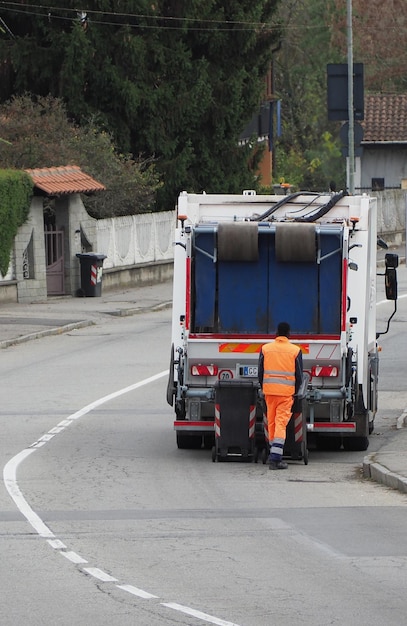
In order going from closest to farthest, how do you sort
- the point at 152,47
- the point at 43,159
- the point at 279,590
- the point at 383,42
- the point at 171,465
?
the point at 279,590 < the point at 171,465 < the point at 43,159 < the point at 152,47 < the point at 383,42

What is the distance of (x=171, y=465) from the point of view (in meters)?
17.3

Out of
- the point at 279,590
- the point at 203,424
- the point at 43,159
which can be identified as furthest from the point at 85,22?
the point at 279,590

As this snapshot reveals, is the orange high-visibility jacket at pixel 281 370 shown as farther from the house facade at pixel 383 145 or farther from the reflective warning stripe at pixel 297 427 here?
the house facade at pixel 383 145

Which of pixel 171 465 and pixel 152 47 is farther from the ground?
pixel 152 47

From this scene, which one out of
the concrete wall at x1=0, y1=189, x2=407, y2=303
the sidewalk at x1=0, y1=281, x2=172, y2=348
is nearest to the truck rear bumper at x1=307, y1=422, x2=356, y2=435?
the sidewalk at x1=0, y1=281, x2=172, y2=348

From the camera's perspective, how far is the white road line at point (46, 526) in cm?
973

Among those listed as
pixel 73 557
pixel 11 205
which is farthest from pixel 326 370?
pixel 11 205

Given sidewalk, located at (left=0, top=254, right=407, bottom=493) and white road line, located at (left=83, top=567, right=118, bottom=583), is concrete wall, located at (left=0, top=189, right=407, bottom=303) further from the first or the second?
white road line, located at (left=83, top=567, right=118, bottom=583)

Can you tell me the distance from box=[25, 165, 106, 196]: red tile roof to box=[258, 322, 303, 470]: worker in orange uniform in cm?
2415

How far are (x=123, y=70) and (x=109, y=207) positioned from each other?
537cm

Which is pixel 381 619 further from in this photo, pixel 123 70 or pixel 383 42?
pixel 383 42

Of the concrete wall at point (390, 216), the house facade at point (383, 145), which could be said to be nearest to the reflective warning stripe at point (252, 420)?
the concrete wall at point (390, 216)

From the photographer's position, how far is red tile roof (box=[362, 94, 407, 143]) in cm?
7119

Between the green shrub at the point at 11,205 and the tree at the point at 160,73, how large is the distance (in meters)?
9.72
